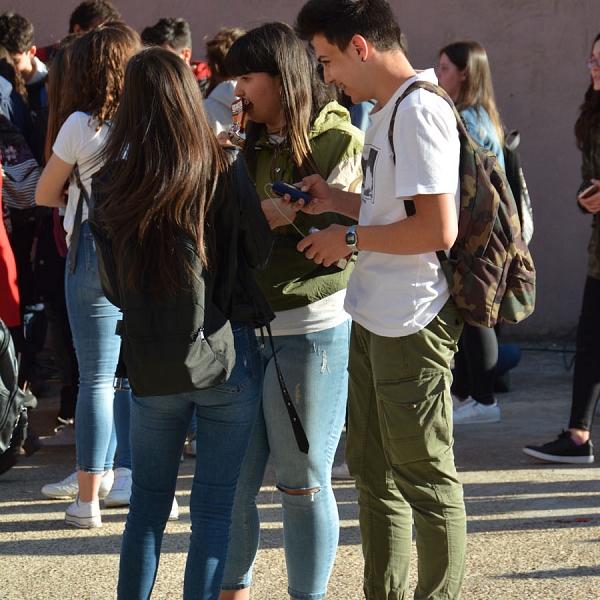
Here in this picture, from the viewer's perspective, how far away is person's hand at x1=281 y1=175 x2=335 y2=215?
9.07ft

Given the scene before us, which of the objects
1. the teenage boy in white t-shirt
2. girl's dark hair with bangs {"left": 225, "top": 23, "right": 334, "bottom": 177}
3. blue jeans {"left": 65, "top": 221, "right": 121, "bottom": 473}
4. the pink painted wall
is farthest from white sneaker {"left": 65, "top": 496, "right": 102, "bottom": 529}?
the pink painted wall

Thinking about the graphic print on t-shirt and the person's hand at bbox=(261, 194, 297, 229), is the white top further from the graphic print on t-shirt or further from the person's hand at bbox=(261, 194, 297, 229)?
the graphic print on t-shirt

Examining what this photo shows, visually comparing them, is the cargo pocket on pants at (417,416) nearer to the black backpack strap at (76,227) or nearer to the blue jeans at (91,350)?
the blue jeans at (91,350)

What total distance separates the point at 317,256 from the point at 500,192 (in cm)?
54

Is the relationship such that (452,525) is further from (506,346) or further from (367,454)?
(506,346)

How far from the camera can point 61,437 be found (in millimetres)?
5512

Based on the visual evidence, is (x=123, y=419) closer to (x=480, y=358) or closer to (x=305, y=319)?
(x=305, y=319)

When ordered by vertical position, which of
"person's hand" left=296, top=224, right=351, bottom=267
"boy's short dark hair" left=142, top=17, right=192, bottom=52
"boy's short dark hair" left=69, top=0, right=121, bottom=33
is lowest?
"person's hand" left=296, top=224, right=351, bottom=267

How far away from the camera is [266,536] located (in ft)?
13.0

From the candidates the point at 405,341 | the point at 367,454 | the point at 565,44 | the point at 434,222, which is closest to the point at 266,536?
the point at 367,454

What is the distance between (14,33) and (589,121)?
3.38m

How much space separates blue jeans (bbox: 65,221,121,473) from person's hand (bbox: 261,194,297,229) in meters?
1.33

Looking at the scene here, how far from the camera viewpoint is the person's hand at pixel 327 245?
269 centimetres

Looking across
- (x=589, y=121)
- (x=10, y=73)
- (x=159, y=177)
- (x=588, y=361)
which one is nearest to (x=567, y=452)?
(x=588, y=361)
